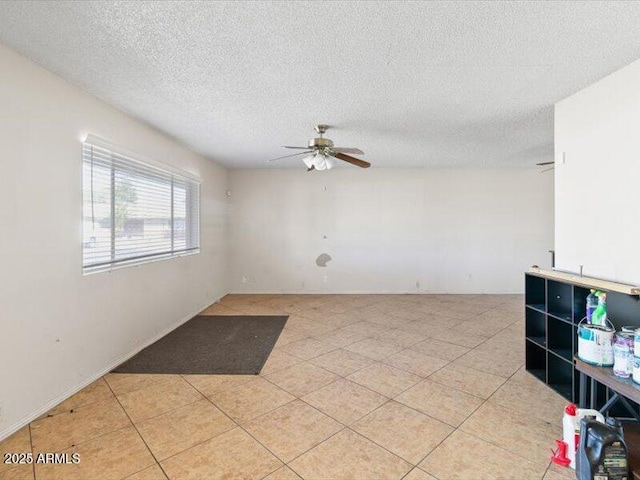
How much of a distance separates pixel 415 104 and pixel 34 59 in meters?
3.08

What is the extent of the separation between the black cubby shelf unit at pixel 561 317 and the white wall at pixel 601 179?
0.57 feet

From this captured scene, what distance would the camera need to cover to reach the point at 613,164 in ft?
7.20

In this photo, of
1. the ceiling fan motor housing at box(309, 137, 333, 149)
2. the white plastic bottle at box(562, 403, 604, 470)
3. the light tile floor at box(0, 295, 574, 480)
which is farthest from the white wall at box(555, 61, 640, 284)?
the ceiling fan motor housing at box(309, 137, 333, 149)

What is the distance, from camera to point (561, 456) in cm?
176

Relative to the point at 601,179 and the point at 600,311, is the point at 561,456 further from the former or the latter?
the point at 601,179

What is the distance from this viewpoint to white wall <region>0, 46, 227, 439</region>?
2016 millimetres

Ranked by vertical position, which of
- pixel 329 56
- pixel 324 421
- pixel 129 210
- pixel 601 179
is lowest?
pixel 324 421

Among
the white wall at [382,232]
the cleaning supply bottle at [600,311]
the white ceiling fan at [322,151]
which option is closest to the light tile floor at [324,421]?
the cleaning supply bottle at [600,311]

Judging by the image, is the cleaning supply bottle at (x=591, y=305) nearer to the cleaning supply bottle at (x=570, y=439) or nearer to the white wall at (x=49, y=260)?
the cleaning supply bottle at (x=570, y=439)

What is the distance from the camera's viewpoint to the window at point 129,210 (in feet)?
8.98

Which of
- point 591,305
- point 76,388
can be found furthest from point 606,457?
point 76,388

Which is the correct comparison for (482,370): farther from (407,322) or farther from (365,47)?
(365,47)

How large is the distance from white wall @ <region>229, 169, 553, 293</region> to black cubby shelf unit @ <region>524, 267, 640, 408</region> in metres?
3.44

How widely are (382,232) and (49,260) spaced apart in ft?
17.4
